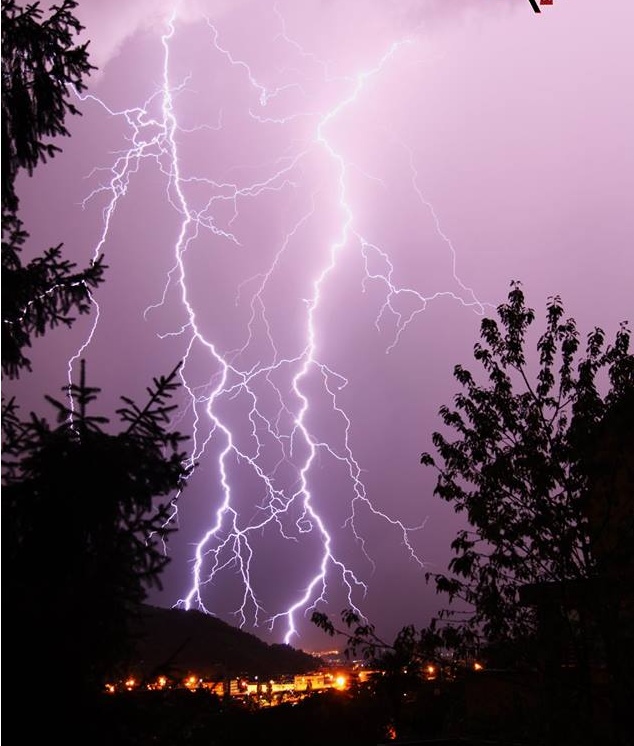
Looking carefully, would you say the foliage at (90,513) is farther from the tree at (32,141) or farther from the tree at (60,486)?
the tree at (32,141)

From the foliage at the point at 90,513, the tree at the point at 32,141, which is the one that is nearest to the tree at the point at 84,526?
the foliage at the point at 90,513

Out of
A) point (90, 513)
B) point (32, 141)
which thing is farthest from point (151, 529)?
point (32, 141)

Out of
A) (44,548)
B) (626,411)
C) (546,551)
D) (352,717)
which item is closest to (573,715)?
(546,551)

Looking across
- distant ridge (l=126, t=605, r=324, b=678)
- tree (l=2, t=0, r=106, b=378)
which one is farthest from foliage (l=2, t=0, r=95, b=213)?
distant ridge (l=126, t=605, r=324, b=678)

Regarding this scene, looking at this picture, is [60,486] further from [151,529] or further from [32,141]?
[32,141]

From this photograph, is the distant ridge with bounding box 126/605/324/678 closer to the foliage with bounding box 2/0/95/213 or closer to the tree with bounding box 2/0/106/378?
the tree with bounding box 2/0/106/378

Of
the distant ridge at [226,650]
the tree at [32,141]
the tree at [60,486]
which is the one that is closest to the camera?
the tree at [60,486]
